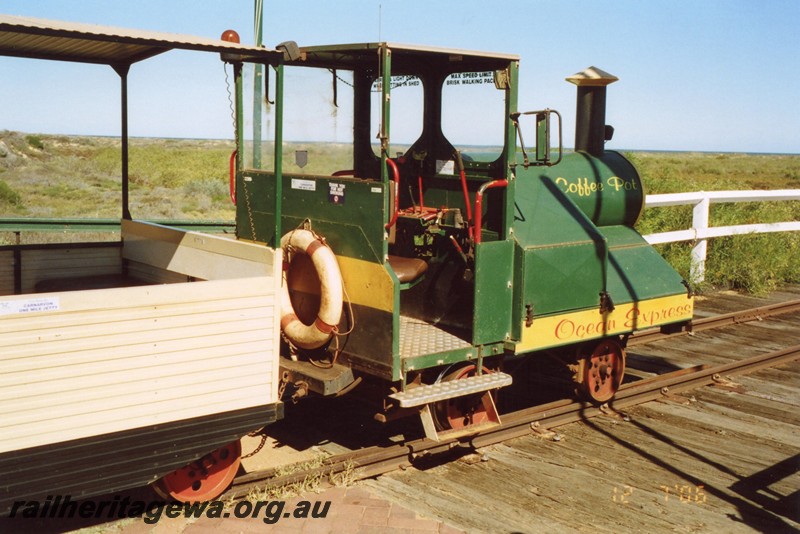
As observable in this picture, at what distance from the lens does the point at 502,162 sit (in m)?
6.66

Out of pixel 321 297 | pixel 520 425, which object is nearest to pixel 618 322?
pixel 520 425

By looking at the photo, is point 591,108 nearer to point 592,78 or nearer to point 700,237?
point 592,78

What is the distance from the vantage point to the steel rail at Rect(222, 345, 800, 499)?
225 inches

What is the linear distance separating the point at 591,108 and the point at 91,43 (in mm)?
4801

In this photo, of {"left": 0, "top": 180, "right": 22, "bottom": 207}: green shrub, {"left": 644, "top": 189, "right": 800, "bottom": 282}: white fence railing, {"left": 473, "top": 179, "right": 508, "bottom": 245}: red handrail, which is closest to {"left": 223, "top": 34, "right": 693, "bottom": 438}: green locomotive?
{"left": 473, "top": 179, "right": 508, "bottom": 245}: red handrail

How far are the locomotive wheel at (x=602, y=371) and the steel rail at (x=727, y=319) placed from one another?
7.22 ft

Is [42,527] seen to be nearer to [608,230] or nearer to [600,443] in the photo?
[600,443]

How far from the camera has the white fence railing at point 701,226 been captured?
12195mm

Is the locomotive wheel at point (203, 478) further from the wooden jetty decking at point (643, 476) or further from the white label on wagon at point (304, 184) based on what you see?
the white label on wagon at point (304, 184)

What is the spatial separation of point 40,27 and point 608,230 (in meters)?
5.56

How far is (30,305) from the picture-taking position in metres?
4.31

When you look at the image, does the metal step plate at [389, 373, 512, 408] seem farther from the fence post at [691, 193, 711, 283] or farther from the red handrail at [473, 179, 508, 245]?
the fence post at [691, 193, 711, 283]

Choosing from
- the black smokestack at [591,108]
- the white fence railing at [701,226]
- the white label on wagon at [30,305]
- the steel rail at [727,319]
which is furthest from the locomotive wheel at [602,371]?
the white label on wagon at [30,305]

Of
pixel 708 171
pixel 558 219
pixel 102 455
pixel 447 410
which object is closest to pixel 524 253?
pixel 558 219
